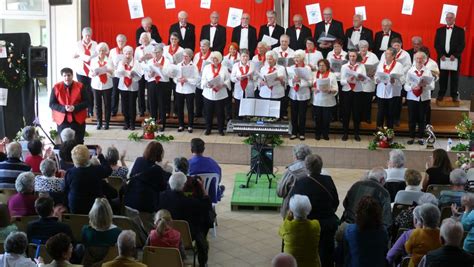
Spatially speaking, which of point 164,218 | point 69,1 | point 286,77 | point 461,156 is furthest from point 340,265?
point 69,1

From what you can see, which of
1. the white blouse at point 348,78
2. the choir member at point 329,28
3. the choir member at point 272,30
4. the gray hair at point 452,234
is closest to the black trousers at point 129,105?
the choir member at point 272,30

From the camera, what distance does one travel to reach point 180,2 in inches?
632

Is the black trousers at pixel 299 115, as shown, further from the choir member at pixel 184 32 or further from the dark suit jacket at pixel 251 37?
the choir member at pixel 184 32

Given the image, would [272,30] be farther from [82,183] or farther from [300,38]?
[82,183]

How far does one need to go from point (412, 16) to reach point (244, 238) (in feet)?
26.9

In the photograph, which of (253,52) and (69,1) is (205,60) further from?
(69,1)

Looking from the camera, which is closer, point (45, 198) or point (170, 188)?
point (45, 198)

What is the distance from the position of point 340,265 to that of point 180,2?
10038 mm

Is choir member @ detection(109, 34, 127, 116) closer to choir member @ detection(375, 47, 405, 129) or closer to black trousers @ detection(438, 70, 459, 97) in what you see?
choir member @ detection(375, 47, 405, 129)

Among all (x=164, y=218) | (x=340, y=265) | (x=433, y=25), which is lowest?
(x=340, y=265)

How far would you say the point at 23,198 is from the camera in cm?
723

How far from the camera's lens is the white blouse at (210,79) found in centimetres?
1280

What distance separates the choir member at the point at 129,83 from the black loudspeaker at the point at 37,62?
4.09 ft

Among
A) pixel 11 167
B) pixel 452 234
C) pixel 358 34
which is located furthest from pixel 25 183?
pixel 358 34
